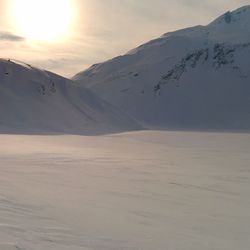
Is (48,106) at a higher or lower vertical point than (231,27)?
lower

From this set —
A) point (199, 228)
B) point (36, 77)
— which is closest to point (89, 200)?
point (199, 228)

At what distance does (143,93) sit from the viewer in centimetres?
9706

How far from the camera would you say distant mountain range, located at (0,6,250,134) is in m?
52.2

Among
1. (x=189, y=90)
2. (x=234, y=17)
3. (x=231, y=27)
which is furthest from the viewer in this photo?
(x=234, y=17)

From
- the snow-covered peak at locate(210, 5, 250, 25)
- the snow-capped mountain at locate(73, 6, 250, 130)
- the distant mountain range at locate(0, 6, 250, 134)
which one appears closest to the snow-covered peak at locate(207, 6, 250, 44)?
the snow-covered peak at locate(210, 5, 250, 25)

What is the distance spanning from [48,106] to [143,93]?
44161mm

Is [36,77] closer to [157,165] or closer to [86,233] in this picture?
[157,165]

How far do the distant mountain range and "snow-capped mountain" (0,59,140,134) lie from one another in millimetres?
82

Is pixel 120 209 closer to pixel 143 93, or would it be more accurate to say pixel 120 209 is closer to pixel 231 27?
pixel 143 93

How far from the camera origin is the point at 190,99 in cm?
9106

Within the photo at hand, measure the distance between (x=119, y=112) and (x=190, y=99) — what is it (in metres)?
30.7

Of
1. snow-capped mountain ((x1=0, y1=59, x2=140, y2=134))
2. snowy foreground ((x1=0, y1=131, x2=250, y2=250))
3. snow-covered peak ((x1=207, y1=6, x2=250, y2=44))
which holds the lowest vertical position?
snowy foreground ((x1=0, y1=131, x2=250, y2=250))

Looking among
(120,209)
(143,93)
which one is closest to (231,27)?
(143,93)

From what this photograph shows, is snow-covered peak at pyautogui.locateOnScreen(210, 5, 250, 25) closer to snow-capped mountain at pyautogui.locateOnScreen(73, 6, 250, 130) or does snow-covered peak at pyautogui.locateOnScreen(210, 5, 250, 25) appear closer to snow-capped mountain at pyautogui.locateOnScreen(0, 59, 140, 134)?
snow-capped mountain at pyautogui.locateOnScreen(73, 6, 250, 130)
